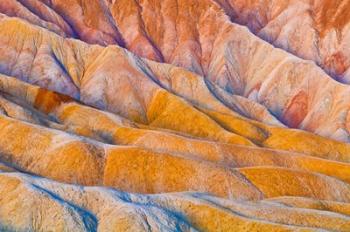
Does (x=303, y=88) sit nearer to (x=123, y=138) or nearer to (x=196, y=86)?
(x=196, y=86)

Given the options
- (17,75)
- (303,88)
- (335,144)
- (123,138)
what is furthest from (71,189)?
(303,88)

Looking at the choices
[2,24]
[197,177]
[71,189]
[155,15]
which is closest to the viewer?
[71,189]

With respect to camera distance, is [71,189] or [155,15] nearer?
[71,189]

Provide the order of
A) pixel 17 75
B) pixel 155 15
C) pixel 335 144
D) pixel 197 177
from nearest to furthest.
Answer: pixel 197 177, pixel 335 144, pixel 17 75, pixel 155 15

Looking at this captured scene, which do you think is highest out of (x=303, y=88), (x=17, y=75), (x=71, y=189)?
(x=71, y=189)

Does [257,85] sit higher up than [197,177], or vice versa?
[197,177]

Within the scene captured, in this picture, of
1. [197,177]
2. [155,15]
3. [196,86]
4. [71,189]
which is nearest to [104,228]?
[71,189]
